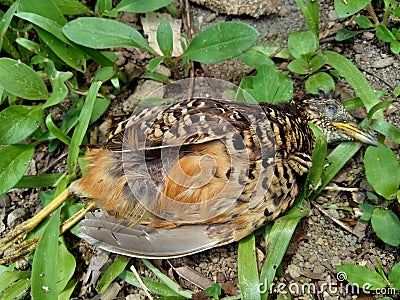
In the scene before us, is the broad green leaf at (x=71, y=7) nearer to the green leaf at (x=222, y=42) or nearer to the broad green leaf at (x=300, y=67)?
the green leaf at (x=222, y=42)

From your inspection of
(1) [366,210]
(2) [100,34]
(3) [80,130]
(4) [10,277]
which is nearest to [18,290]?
(4) [10,277]

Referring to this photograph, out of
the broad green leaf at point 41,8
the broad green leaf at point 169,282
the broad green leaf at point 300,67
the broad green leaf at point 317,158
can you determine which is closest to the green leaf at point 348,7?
the broad green leaf at point 300,67

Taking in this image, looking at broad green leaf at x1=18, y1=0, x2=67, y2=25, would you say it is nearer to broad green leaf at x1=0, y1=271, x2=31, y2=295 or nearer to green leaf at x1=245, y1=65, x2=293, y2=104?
green leaf at x1=245, y1=65, x2=293, y2=104

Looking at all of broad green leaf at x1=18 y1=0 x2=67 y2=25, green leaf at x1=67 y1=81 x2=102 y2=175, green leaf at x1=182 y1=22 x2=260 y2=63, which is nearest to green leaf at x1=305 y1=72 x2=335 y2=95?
green leaf at x1=182 y1=22 x2=260 y2=63

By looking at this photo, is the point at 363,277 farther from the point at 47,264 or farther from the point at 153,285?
the point at 47,264

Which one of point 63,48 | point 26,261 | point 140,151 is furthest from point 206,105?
point 26,261

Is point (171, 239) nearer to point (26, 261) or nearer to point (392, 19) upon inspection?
point (26, 261)

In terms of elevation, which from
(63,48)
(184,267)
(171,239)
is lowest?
(184,267)
